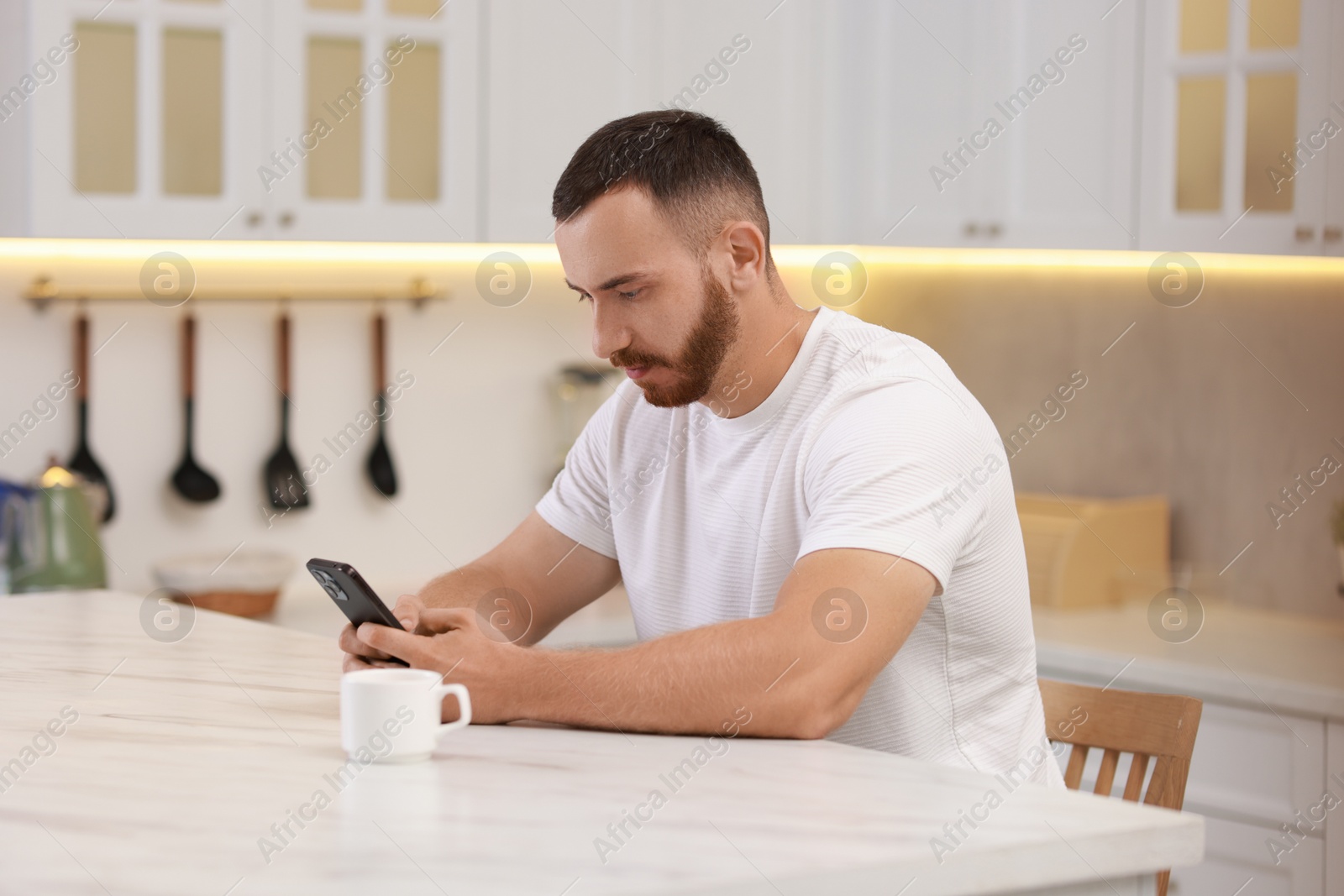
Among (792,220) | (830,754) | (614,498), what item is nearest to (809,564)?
(830,754)

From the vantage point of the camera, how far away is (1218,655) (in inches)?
98.0

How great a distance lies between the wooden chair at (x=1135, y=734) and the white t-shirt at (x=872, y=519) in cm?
4

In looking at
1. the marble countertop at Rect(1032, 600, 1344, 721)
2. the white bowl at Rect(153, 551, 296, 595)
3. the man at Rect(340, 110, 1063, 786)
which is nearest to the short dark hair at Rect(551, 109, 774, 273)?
the man at Rect(340, 110, 1063, 786)

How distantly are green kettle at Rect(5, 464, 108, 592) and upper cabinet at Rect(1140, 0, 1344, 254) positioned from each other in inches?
78.1

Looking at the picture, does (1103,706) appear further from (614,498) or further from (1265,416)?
(1265,416)

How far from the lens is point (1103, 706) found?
4.61 feet

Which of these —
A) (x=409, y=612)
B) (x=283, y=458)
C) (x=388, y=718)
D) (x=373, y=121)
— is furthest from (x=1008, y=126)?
(x=388, y=718)

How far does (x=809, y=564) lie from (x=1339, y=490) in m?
1.76

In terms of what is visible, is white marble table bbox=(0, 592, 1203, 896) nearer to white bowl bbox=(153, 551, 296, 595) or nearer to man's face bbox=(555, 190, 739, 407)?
man's face bbox=(555, 190, 739, 407)

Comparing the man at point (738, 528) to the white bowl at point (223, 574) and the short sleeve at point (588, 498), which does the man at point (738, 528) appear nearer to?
the short sleeve at point (588, 498)

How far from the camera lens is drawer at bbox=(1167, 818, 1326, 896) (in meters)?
2.29

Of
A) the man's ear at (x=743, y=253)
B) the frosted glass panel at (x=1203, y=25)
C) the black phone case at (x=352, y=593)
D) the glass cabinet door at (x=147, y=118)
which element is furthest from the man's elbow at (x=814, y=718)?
the frosted glass panel at (x=1203, y=25)

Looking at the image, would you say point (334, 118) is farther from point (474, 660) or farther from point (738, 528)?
point (474, 660)

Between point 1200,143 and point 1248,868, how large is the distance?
49.1 inches
